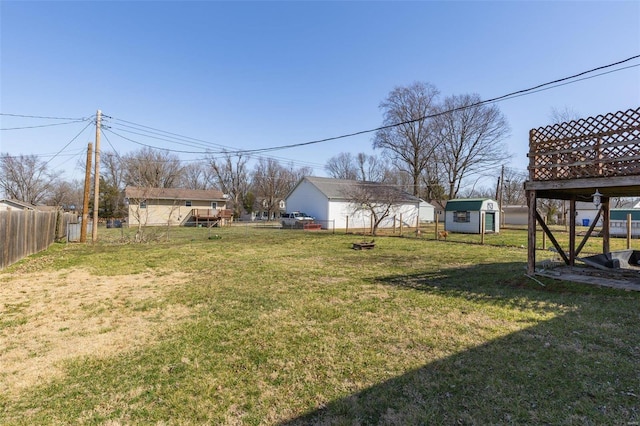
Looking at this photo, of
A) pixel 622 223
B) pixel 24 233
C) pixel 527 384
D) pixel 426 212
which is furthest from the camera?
pixel 426 212

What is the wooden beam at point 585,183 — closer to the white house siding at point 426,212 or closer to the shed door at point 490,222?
the shed door at point 490,222

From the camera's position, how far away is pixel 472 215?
24266 mm

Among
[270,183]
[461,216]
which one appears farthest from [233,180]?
[461,216]

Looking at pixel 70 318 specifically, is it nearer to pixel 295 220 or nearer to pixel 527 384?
pixel 527 384

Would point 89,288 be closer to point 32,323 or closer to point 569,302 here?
point 32,323

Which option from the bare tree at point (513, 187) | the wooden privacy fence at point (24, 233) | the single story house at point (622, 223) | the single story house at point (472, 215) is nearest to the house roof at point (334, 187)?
the single story house at point (472, 215)

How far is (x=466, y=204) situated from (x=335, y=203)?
36.1 feet

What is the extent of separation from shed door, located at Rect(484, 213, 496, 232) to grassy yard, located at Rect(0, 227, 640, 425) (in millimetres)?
18605

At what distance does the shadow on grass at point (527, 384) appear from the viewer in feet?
8.15

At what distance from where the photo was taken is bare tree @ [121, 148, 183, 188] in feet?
139

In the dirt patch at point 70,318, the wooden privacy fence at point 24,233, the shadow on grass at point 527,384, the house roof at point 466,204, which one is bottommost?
the dirt patch at point 70,318

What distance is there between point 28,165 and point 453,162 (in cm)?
5343

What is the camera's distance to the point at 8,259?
29.9ft

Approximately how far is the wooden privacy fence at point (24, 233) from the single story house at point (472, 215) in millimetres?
24755
